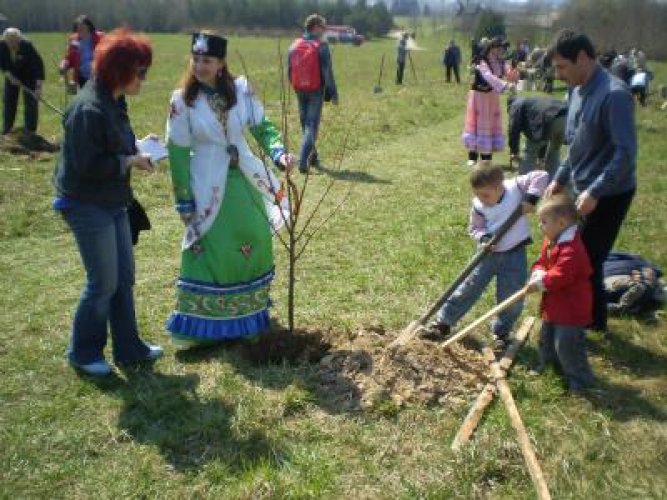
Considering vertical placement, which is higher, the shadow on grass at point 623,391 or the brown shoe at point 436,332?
the brown shoe at point 436,332

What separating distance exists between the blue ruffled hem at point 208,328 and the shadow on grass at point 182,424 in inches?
12.0

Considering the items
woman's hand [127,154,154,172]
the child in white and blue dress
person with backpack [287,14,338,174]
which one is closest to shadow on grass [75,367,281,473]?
woman's hand [127,154,154,172]

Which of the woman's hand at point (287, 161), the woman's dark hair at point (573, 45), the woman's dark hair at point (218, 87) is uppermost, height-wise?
the woman's dark hair at point (573, 45)

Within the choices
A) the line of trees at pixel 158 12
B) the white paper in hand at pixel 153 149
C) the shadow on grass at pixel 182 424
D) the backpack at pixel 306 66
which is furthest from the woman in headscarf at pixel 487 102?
the line of trees at pixel 158 12

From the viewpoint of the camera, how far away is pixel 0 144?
442 inches

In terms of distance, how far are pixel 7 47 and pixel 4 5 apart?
38.3 meters

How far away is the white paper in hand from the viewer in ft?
13.3

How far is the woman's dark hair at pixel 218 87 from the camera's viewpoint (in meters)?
4.38

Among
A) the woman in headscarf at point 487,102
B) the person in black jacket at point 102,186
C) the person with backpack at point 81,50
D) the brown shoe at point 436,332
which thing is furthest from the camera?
the person with backpack at point 81,50

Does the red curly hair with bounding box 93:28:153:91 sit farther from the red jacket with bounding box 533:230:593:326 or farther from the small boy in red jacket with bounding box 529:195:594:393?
the red jacket with bounding box 533:230:593:326

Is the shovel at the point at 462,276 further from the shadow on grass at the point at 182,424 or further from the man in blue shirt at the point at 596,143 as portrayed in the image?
the shadow on grass at the point at 182,424

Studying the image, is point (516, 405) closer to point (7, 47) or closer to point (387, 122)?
point (7, 47)

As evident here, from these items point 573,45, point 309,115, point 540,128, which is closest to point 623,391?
point 573,45

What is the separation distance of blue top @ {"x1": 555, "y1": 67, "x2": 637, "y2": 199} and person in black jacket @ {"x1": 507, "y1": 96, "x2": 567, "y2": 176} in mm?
4365
